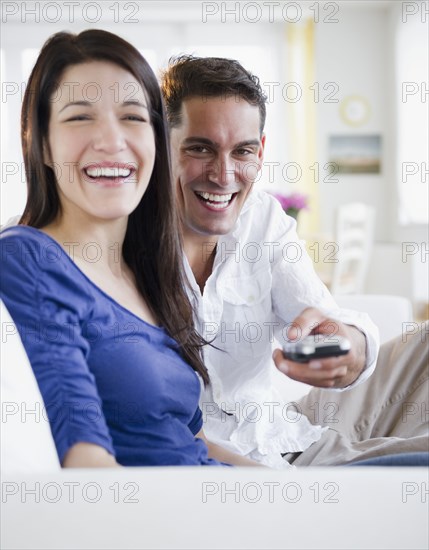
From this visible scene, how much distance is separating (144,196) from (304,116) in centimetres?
558

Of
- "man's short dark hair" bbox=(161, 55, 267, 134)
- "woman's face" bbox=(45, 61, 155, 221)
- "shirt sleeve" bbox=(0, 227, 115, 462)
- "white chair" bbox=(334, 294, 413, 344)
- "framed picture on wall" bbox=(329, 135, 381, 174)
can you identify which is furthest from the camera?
"framed picture on wall" bbox=(329, 135, 381, 174)

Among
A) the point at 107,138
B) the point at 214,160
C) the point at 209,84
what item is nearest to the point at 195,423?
the point at 107,138

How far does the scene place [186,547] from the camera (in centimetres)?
78

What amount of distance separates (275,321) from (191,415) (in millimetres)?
491

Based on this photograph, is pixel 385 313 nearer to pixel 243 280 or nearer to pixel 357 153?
pixel 243 280

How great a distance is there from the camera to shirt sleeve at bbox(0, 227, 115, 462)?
0.94 metres

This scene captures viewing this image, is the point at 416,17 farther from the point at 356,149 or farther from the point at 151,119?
the point at 151,119

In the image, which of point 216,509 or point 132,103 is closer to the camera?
point 216,509

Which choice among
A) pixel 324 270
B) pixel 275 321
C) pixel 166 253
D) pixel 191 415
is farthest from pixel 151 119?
pixel 324 270

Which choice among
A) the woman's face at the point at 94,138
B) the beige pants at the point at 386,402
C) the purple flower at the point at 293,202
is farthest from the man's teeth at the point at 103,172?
the purple flower at the point at 293,202

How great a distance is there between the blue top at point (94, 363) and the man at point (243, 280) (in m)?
0.35

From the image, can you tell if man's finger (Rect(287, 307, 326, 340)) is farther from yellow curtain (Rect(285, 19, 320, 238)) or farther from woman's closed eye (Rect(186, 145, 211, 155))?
yellow curtain (Rect(285, 19, 320, 238))

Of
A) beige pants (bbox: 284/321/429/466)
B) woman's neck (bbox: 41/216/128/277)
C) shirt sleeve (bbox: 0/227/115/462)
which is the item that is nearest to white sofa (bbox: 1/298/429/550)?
shirt sleeve (bbox: 0/227/115/462)

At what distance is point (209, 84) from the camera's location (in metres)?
1.64
